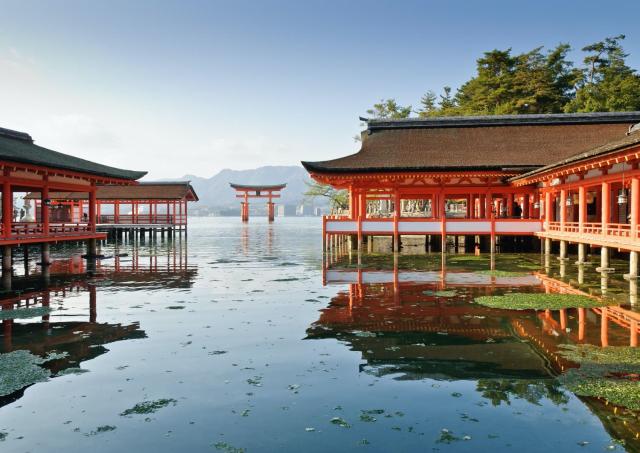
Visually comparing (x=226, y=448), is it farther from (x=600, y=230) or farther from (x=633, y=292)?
(x=600, y=230)

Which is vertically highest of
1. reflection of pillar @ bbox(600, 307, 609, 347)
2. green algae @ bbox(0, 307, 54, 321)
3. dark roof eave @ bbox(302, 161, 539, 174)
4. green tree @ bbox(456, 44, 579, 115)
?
green tree @ bbox(456, 44, 579, 115)

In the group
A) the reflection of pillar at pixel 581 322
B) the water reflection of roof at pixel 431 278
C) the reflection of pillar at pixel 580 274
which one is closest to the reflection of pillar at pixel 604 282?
the reflection of pillar at pixel 580 274

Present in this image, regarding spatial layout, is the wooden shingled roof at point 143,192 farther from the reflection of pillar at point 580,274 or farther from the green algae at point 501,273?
the reflection of pillar at point 580,274

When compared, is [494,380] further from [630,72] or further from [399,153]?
[630,72]

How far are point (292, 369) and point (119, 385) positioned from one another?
272 cm

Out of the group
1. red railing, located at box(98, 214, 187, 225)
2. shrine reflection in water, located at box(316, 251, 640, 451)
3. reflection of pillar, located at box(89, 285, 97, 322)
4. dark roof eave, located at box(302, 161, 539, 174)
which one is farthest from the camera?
red railing, located at box(98, 214, 187, 225)

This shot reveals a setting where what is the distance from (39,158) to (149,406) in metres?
19.8

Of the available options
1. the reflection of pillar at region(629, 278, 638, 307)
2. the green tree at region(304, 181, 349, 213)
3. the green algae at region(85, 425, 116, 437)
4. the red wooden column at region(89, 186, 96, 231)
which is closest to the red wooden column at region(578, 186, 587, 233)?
the reflection of pillar at region(629, 278, 638, 307)

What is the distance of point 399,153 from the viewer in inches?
1240

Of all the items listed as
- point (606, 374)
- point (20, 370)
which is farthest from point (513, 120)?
point (20, 370)

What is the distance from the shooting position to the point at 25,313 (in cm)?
1334

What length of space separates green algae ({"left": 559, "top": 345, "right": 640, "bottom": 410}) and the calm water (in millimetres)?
266

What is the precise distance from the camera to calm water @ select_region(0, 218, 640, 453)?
6.16 m

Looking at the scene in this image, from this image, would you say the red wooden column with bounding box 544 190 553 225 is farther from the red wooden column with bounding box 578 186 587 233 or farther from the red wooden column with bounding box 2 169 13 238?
the red wooden column with bounding box 2 169 13 238
